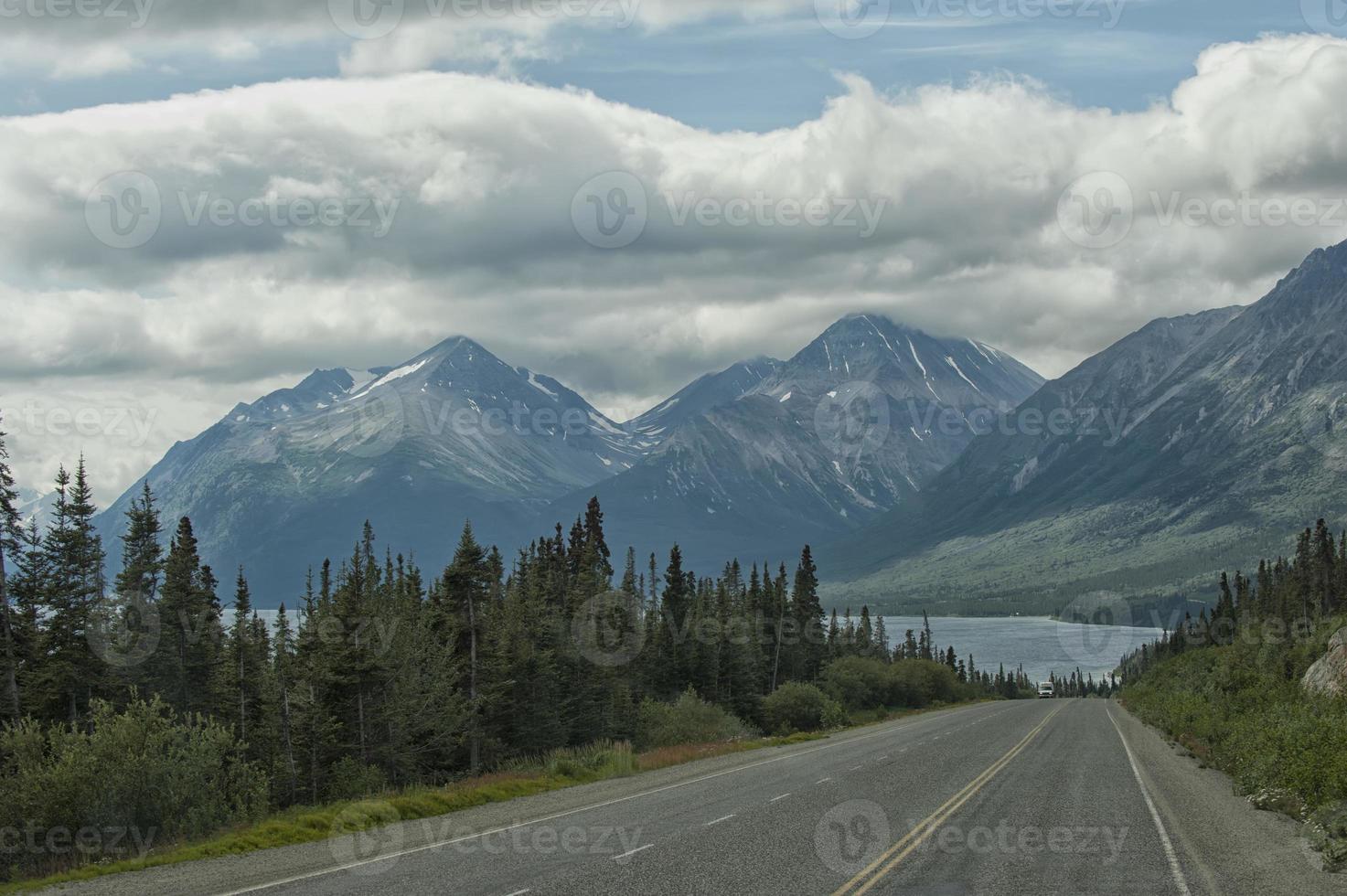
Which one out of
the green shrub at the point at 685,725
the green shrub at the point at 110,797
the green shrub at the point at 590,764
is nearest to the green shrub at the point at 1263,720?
the green shrub at the point at 590,764

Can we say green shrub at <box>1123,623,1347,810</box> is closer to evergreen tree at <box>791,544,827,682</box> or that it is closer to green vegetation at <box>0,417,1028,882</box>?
green vegetation at <box>0,417,1028,882</box>

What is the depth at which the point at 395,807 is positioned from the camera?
87.9 ft

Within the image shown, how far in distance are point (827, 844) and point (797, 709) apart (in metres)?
65.0

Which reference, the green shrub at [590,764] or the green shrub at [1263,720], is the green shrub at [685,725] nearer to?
the green shrub at [590,764]

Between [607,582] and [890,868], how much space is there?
242ft

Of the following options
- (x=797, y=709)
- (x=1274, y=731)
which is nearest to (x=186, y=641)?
(x=797, y=709)

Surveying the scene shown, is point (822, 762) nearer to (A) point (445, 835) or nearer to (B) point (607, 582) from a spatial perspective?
(A) point (445, 835)

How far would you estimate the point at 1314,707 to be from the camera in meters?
35.0

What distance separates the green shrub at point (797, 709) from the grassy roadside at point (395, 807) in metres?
38.6

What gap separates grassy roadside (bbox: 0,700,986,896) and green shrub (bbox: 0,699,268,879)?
2094mm

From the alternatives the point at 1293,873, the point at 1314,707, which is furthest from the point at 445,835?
the point at 1314,707

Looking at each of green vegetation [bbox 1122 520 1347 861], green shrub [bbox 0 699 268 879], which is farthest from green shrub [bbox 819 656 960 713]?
green shrub [bbox 0 699 268 879]

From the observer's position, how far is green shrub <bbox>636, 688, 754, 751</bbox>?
62281mm

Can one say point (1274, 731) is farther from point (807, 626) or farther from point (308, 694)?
point (807, 626)
